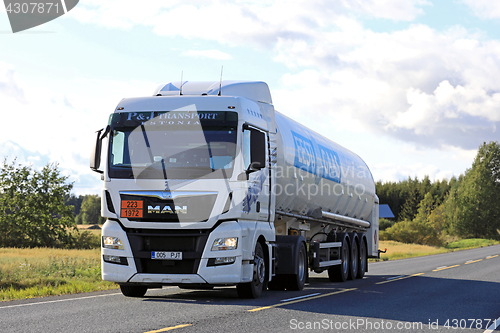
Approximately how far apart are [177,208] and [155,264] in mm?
1112

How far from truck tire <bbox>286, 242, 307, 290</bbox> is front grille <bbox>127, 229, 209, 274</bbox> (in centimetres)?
386

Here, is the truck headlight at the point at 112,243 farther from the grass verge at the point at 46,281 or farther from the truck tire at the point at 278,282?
the truck tire at the point at 278,282

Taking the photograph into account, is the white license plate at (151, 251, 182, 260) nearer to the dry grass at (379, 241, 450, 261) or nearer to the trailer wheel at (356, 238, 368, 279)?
the trailer wheel at (356, 238, 368, 279)

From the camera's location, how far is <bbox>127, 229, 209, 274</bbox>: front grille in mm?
10352

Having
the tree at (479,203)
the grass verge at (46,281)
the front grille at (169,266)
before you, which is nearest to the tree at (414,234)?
the tree at (479,203)

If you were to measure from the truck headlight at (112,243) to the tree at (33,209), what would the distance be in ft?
93.6

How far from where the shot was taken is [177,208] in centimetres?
1030

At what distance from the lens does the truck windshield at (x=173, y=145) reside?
410 inches

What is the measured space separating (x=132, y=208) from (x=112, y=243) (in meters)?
0.77

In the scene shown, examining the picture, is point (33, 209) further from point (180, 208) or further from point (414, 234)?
point (414, 234)

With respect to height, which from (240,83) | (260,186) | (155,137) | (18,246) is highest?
(240,83)

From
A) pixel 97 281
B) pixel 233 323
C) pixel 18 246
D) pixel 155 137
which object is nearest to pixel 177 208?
pixel 155 137

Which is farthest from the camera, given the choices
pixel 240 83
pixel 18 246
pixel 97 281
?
pixel 18 246

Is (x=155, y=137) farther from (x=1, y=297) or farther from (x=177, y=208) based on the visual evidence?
Answer: (x=1, y=297)
